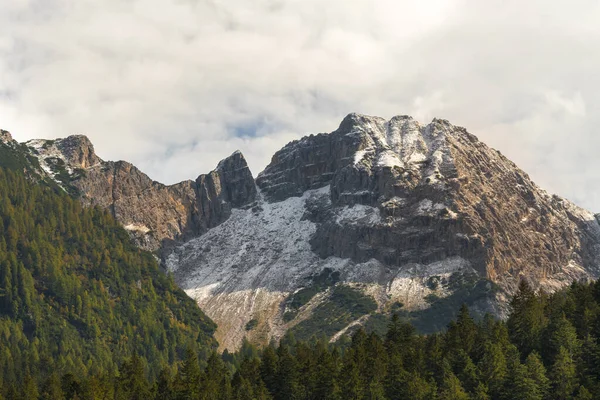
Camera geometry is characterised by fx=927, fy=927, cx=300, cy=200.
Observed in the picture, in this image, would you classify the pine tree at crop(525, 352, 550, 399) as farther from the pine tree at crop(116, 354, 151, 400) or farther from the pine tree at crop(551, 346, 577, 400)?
the pine tree at crop(116, 354, 151, 400)

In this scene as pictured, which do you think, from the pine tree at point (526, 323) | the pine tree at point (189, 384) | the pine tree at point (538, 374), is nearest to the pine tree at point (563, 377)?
the pine tree at point (538, 374)

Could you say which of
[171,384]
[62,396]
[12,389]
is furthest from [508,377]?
[12,389]

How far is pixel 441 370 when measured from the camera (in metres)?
178

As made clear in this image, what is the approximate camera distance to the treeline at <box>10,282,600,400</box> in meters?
168

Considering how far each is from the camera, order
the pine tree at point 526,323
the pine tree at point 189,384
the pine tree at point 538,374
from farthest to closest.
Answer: the pine tree at point 526,323
the pine tree at point 189,384
the pine tree at point 538,374

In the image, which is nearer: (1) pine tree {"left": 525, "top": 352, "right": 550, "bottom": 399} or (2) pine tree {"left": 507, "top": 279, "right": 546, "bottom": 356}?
(1) pine tree {"left": 525, "top": 352, "right": 550, "bottom": 399}

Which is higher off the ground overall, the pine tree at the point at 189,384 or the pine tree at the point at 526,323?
the pine tree at the point at 526,323

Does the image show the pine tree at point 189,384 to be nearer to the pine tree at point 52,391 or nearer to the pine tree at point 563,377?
the pine tree at point 52,391

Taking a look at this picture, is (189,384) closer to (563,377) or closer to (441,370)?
(441,370)

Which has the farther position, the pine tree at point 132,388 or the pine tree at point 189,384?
the pine tree at point 132,388

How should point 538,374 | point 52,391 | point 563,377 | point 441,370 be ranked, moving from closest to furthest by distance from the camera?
1. point 563,377
2. point 538,374
3. point 441,370
4. point 52,391

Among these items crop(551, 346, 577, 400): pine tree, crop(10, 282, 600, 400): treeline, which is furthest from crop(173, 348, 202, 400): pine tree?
crop(551, 346, 577, 400): pine tree

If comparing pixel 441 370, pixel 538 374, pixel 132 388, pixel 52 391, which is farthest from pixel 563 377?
pixel 52 391

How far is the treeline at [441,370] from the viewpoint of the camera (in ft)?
550
